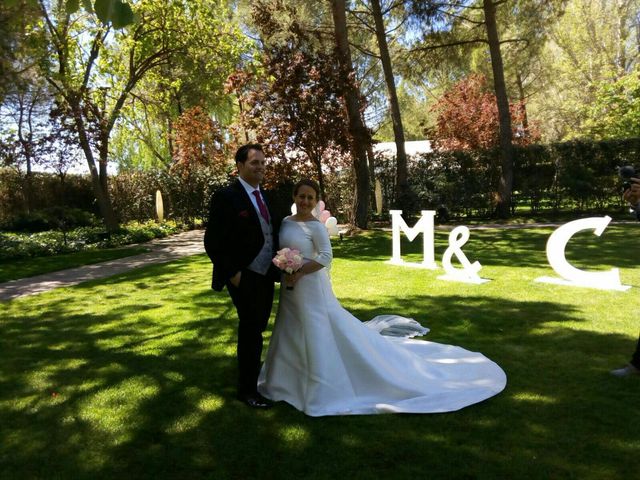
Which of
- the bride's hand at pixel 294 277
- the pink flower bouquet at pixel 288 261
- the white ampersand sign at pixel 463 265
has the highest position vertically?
the pink flower bouquet at pixel 288 261

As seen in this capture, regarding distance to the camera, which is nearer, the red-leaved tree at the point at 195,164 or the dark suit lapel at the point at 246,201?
the dark suit lapel at the point at 246,201

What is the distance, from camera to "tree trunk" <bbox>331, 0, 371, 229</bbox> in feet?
43.9

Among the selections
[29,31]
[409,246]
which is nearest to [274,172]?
Result: [409,246]

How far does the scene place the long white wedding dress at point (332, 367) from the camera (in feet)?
12.5

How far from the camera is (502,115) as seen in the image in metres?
17.0

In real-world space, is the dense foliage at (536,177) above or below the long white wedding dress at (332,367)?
above

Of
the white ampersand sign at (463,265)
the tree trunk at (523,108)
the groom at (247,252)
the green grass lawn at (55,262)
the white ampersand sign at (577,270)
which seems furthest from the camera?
the tree trunk at (523,108)

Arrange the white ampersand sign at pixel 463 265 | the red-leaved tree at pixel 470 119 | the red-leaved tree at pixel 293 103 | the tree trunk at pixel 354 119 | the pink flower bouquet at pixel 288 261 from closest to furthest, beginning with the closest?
the pink flower bouquet at pixel 288 261 < the white ampersand sign at pixel 463 265 < the red-leaved tree at pixel 293 103 < the tree trunk at pixel 354 119 < the red-leaved tree at pixel 470 119

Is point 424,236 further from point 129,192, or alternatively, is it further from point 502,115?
point 129,192

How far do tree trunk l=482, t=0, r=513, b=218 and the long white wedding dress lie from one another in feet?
46.9

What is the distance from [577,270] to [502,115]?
11.0 metres

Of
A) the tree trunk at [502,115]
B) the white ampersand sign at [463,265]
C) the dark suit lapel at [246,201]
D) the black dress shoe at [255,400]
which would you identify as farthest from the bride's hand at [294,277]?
the tree trunk at [502,115]

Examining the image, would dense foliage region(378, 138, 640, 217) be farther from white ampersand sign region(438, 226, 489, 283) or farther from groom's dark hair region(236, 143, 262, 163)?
groom's dark hair region(236, 143, 262, 163)

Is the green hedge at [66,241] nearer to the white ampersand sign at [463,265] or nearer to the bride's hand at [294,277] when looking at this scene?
the white ampersand sign at [463,265]
